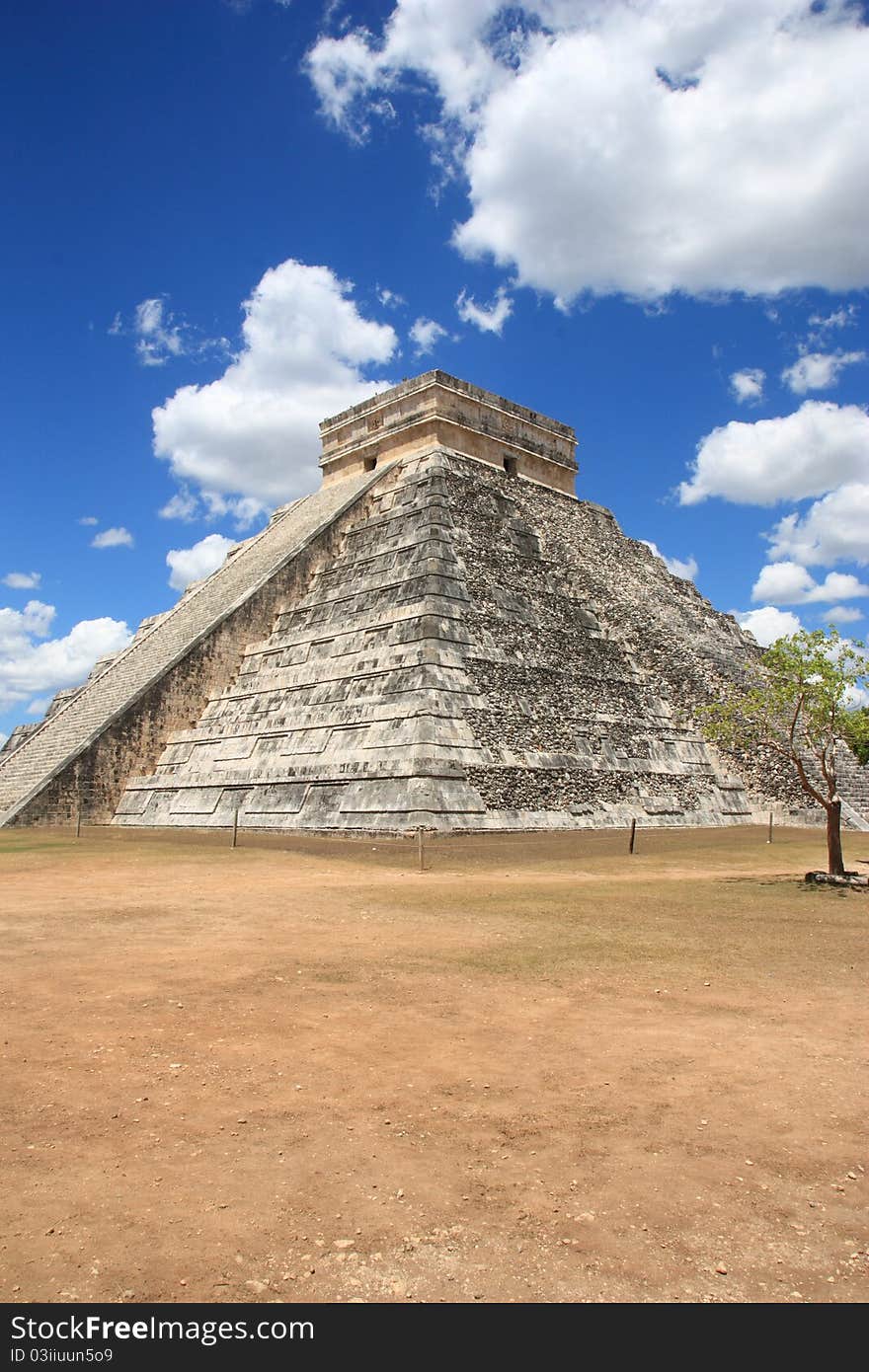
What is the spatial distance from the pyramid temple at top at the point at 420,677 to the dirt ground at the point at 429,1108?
8117 millimetres

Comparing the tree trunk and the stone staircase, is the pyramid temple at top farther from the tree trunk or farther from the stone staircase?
the tree trunk

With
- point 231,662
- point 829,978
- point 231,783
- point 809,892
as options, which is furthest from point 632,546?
point 829,978

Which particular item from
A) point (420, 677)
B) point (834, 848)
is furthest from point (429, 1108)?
point (420, 677)

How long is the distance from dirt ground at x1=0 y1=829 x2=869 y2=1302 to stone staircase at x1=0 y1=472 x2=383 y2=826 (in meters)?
13.0

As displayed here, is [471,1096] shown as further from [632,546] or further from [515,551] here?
[632,546]

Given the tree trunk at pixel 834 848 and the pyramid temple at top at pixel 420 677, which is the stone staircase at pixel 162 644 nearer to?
the pyramid temple at top at pixel 420 677

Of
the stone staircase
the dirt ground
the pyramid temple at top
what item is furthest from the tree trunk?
the stone staircase

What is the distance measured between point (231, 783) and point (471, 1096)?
601 inches

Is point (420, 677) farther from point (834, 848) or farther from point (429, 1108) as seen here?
point (429, 1108)

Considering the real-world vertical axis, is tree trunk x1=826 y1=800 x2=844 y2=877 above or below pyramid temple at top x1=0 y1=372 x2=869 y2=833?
below

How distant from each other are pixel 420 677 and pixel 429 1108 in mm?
13066

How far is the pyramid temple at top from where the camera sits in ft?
55.7

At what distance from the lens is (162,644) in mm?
24531

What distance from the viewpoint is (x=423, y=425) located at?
25656 millimetres
